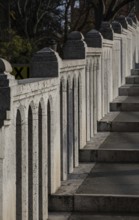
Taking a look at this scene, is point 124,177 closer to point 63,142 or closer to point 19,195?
point 63,142

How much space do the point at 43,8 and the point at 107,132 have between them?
84.7ft

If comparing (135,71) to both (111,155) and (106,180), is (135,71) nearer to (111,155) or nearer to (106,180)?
(111,155)

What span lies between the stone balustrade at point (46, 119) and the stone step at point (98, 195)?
0.51 feet

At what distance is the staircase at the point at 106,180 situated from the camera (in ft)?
23.6

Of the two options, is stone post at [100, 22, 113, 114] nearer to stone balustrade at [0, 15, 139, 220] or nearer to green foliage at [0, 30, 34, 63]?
stone balustrade at [0, 15, 139, 220]

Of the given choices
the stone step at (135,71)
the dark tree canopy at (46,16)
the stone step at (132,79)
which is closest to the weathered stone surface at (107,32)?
the stone step at (132,79)

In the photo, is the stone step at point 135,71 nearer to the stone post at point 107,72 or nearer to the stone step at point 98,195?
the stone post at point 107,72

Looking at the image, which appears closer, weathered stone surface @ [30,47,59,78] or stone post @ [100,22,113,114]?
weathered stone surface @ [30,47,59,78]

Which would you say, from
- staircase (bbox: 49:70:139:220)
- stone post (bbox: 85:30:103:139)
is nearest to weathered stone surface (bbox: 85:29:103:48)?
stone post (bbox: 85:30:103:139)

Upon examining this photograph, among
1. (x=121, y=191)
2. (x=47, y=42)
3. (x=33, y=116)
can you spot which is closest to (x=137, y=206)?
(x=121, y=191)

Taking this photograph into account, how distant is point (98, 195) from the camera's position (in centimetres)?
726

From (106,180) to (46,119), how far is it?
136cm

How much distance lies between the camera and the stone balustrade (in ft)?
18.3

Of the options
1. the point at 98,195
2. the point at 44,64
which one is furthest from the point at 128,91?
the point at 98,195
